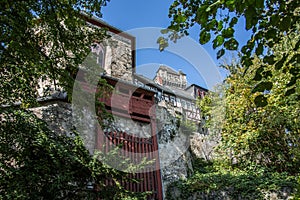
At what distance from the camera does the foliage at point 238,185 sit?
6.46 m

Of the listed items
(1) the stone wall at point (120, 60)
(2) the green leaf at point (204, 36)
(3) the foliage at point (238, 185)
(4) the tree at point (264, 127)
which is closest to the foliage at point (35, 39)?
(2) the green leaf at point (204, 36)

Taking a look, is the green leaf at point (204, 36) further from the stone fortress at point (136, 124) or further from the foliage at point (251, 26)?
the stone fortress at point (136, 124)

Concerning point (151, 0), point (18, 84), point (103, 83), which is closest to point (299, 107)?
point (151, 0)

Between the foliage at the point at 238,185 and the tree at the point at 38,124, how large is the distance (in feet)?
11.6

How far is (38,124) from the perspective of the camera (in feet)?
15.0

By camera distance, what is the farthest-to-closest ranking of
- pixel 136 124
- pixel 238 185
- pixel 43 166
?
pixel 136 124
pixel 238 185
pixel 43 166

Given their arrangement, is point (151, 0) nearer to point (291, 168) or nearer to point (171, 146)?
point (171, 146)

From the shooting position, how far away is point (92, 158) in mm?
4734

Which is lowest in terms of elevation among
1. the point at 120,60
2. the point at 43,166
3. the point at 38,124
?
the point at 43,166

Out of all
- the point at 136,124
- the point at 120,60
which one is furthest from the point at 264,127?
the point at 120,60

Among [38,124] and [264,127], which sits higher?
[264,127]

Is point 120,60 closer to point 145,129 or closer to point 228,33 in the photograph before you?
point 145,129

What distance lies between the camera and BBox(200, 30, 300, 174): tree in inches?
308

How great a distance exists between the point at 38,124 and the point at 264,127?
718cm
